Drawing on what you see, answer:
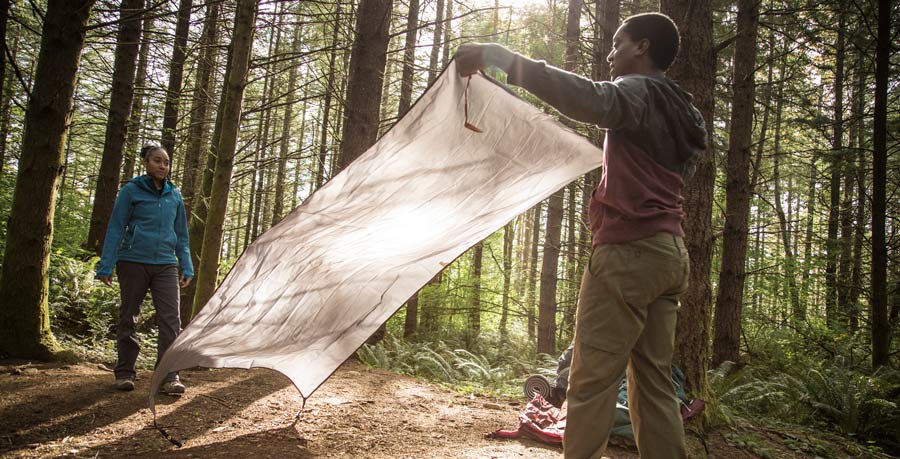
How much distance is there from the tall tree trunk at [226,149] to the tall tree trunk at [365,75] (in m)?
1.40

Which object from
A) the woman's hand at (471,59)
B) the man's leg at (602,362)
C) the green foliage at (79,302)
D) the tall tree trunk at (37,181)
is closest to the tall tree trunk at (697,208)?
the man's leg at (602,362)

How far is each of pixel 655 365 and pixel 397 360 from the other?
216 inches

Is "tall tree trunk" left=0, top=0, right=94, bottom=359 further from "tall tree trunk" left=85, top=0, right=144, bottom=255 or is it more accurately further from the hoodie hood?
the hoodie hood

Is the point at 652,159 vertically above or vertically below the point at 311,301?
above

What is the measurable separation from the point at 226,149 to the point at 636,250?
4876 millimetres

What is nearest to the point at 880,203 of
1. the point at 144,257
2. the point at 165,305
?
the point at 165,305

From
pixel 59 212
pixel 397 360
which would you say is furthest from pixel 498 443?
pixel 59 212

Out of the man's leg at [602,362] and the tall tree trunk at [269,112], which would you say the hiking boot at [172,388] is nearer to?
the tall tree trunk at [269,112]

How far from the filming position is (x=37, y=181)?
4.52m

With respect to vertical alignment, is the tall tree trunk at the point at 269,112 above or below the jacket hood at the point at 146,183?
above

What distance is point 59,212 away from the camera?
40.9 ft

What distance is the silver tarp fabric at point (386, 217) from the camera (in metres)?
2.65

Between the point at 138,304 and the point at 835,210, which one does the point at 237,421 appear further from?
the point at 835,210

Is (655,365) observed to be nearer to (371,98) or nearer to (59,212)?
(371,98)
